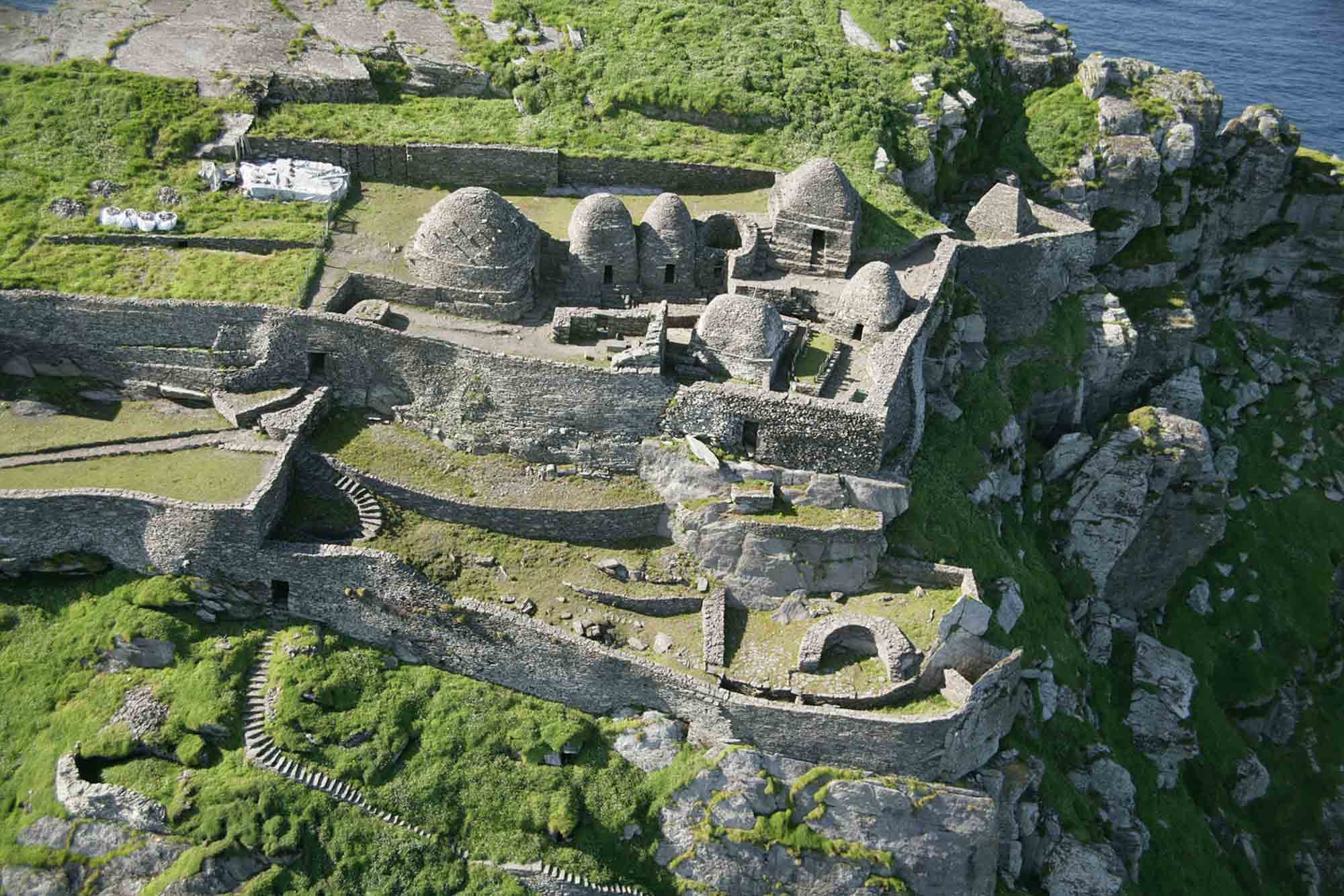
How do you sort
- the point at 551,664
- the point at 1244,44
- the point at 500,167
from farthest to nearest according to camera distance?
1. the point at 1244,44
2. the point at 500,167
3. the point at 551,664

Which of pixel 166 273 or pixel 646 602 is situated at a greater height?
pixel 166 273

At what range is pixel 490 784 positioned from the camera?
35844 mm

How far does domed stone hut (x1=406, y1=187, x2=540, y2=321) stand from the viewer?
42.0m

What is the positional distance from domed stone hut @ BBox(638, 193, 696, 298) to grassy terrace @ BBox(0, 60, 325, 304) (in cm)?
1101

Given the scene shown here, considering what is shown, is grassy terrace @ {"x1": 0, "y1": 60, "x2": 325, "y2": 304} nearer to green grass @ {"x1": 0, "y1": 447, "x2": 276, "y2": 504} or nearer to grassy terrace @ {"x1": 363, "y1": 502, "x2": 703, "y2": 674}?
green grass @ {"x1": 0, "y1": 447, "x2": 276, "y2": 504}

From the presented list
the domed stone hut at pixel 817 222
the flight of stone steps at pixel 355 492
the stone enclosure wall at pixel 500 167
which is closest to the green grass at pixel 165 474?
the flight of stone steps at pixel 355 492

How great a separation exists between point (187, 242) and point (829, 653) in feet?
79.8

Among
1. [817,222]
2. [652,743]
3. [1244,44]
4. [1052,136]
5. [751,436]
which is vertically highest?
[817,222]

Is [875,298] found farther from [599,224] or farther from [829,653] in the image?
[829,653]

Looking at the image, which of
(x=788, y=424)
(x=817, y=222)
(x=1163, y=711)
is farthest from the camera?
(x=1163, y=711)

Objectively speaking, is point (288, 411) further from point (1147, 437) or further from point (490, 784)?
point (1147, 437)

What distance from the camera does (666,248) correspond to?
44406 mm

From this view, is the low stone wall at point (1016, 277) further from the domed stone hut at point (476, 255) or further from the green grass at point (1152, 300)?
the domed stone hut at point (476, 255)

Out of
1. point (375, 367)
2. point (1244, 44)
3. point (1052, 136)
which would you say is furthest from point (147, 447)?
point (1244, 44)
